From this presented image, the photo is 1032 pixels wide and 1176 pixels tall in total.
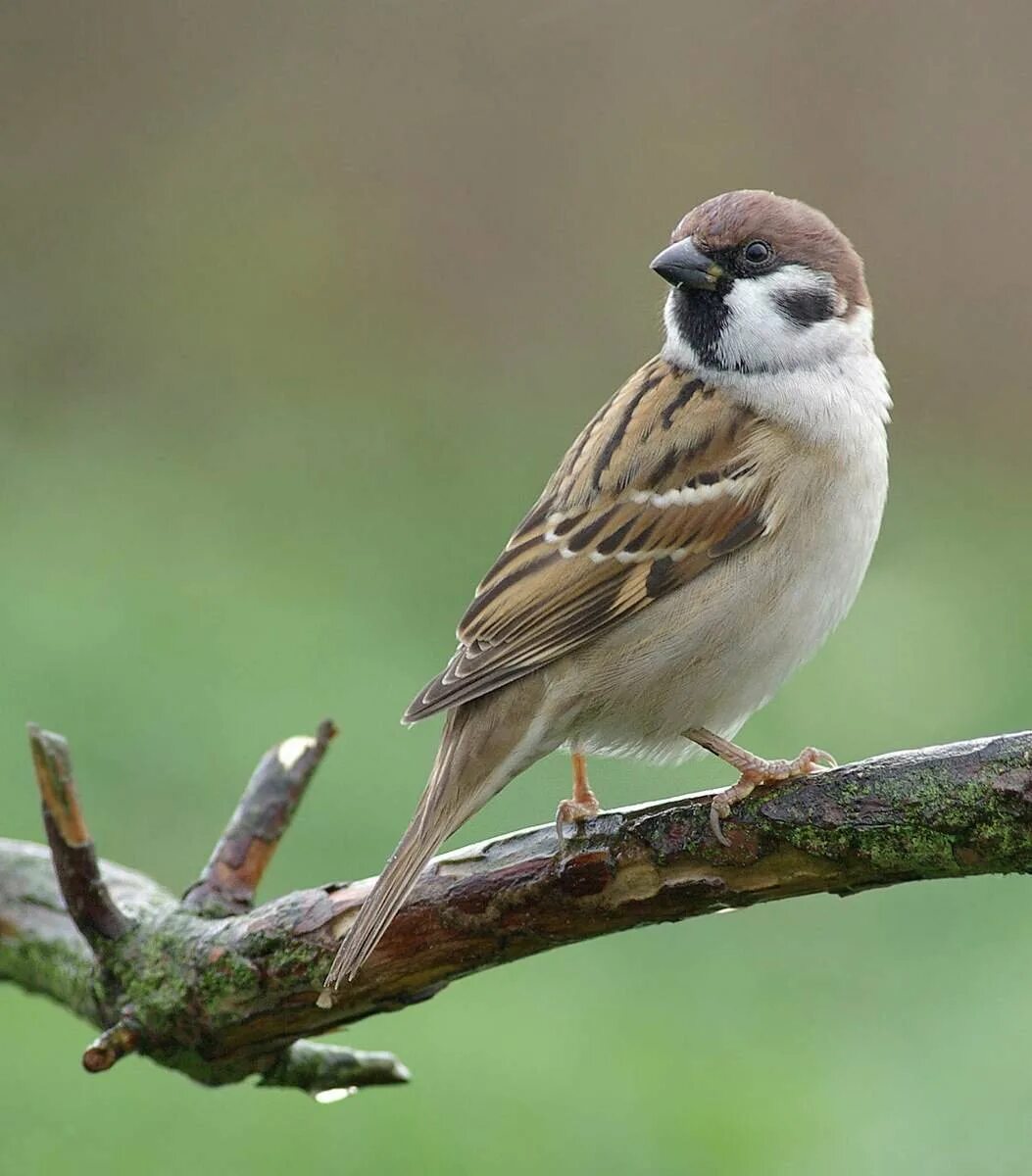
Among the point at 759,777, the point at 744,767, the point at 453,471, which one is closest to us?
Answer: the point at 759,777

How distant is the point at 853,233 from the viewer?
8.80 meters

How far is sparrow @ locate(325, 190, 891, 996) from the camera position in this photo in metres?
3.36

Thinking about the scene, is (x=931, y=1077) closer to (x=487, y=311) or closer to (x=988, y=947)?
(x=988, y=947)

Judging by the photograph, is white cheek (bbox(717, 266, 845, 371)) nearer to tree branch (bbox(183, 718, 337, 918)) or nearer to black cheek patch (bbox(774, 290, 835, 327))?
black cheek patch (bbox(774, 290, 835, 327))

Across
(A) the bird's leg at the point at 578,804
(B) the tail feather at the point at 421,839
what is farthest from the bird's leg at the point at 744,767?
(B) the tail feather at the point at 421,839

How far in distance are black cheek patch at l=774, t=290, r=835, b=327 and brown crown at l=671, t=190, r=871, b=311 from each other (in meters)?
0.05

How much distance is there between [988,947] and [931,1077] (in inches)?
20.8

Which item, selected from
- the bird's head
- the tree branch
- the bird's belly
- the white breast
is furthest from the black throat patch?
the tree branch

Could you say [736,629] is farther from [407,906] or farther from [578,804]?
[407,906]

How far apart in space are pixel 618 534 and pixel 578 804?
0.49 meters

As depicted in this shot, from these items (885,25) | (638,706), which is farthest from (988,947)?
(885,25)

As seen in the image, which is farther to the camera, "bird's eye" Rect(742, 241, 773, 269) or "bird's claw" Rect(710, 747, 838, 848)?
"bird's eye" Rect(742, 241, 773, 269)

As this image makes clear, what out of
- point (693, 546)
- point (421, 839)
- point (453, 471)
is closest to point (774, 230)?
point (693, 546)

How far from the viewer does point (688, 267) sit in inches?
141
